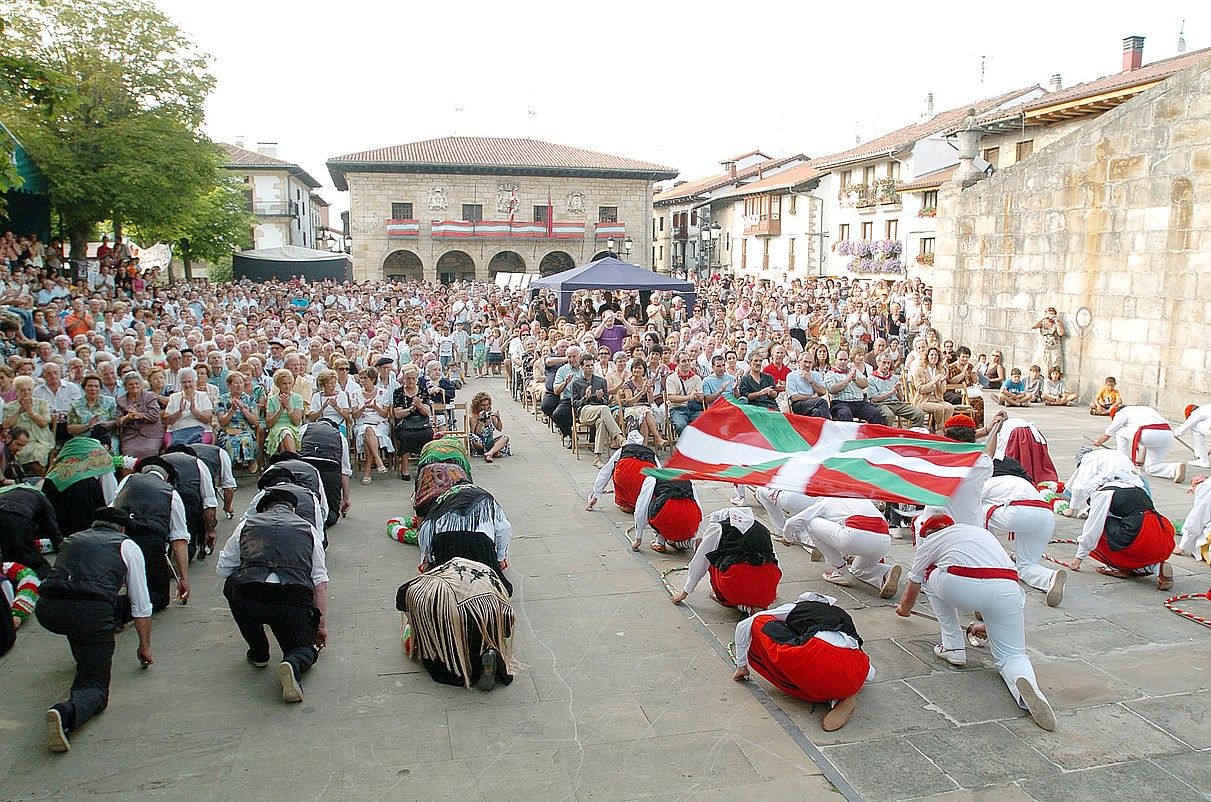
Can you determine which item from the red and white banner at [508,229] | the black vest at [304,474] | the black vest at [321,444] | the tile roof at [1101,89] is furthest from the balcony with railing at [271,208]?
the black vest at [304,474]

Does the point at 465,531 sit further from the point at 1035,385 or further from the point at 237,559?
the point at 1035,385

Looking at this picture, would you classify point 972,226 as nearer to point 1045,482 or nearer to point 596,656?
point 1045,482

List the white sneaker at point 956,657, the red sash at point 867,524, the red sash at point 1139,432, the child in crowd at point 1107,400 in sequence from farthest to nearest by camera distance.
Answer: the child in crowd at point 1107,400 → the red sash at point 1139,432 → the red sash at point 867,524 → the white sneaker at point 956,657

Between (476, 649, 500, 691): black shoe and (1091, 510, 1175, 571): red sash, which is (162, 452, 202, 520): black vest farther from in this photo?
(1091, 510, 1175, 571): red sash

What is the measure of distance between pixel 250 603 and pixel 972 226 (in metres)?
18.4

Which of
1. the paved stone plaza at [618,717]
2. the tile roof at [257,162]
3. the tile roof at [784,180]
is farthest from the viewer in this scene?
the tile roof at [257,162]

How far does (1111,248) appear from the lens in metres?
16.5

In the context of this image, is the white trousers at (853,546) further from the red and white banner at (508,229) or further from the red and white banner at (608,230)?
the red and white banner at (608,230)

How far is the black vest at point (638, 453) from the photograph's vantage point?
9477 mm

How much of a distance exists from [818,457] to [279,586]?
3.82 m

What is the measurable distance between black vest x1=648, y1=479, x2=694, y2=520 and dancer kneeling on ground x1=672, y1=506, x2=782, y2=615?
4.63ft

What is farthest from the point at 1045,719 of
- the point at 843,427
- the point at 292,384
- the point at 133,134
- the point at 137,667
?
the point at 133,134

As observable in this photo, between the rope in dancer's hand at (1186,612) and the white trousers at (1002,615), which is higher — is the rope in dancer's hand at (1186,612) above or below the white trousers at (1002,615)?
below

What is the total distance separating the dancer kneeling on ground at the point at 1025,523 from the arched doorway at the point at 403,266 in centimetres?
4790
